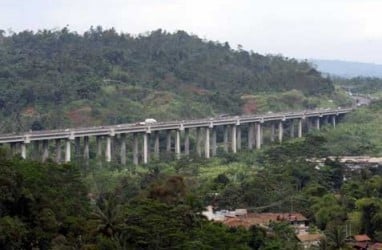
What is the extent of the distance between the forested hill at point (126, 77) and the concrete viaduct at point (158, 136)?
6.97 meters

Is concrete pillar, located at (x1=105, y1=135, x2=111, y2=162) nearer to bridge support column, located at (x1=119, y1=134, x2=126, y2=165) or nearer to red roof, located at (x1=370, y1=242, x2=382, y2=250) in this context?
bridge support column, located at (x1=119, y1=134, x2=126, y2=165)

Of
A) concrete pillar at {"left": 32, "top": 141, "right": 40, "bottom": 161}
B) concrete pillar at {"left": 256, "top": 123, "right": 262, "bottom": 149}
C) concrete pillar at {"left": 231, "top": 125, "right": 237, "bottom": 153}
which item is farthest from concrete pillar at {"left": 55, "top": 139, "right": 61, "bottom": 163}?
concrete pillar at {"left": 256, "top": 123, "right": 262, "bottom": 149}

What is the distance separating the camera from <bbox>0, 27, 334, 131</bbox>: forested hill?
89.1m

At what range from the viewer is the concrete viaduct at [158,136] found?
229 ft

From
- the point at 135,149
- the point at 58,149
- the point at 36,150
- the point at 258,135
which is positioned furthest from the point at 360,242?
the point at 258,135

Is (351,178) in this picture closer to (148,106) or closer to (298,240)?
(298,240)

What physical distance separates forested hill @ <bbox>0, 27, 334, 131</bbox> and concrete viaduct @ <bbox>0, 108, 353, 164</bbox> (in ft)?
22.9

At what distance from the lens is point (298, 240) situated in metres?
41.2

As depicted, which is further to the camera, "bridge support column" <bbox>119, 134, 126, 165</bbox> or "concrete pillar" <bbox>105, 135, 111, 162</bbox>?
"bridge support column" <bbox>119, 134, 126, 165</bbox>

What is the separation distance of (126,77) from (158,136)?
2360 cm

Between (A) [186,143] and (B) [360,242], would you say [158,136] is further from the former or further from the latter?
(B) [360,242]

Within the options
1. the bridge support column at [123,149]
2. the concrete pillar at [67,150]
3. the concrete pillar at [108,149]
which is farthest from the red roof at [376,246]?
the bridge support column at [123,149]

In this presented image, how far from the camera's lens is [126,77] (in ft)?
340

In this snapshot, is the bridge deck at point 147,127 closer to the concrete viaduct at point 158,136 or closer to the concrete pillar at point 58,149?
the concrete viaduct at point 158,136
